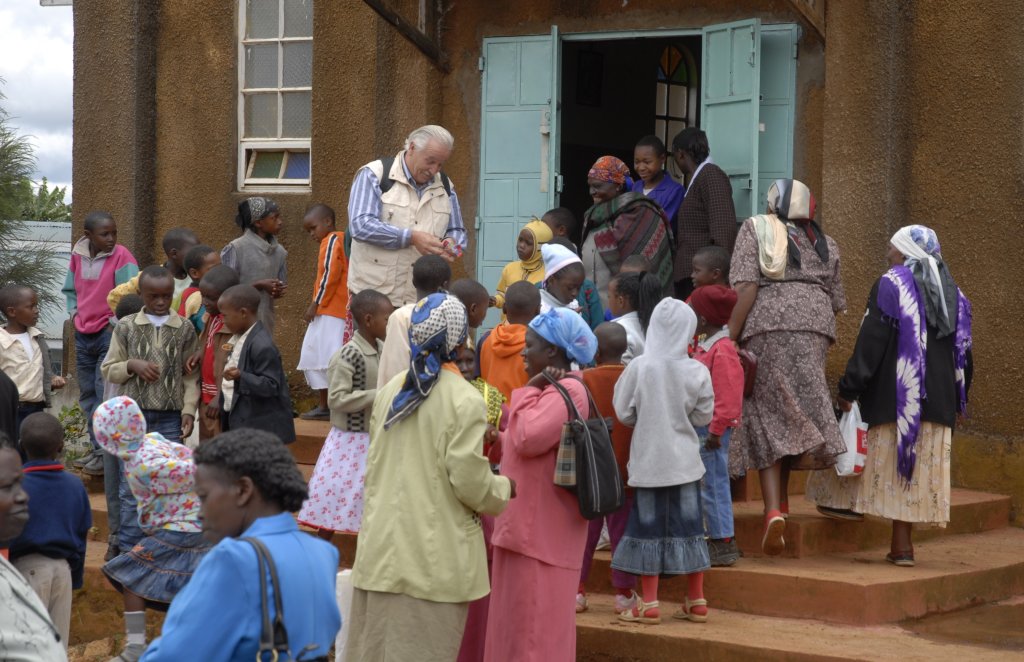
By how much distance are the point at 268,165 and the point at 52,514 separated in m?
6.11

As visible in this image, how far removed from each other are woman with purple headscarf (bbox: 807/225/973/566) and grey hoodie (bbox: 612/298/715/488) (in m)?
1.40

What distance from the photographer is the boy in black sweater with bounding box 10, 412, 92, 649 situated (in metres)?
5.69

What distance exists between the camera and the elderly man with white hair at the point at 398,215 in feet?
25.2

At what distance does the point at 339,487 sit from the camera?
21.4 ft

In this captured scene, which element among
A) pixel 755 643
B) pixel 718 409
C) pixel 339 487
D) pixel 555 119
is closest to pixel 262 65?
pixel 555 119

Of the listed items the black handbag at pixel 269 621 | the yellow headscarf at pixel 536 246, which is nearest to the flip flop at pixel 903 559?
the yellow headscarf at pixel 536 246

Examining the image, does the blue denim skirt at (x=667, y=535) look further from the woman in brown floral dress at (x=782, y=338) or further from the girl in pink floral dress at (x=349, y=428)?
the girl in pink floral dress at (x=349, y=428)

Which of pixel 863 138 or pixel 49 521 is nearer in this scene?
pixel 49 521

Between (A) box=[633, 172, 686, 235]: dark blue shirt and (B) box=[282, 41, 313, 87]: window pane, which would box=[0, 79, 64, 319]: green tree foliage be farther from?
(A) box=[633, 172, 686, 235]: dark blue shirt

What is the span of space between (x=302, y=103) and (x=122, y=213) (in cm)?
179

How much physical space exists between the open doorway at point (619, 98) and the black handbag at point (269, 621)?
9621 millimetres

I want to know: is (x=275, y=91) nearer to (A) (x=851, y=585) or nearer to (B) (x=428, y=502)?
(A) (x=851, y=585)

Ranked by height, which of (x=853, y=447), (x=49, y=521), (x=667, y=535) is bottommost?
(x=667, y=535)

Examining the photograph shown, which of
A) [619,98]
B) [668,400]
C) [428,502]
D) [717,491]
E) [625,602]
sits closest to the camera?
[428,502]
